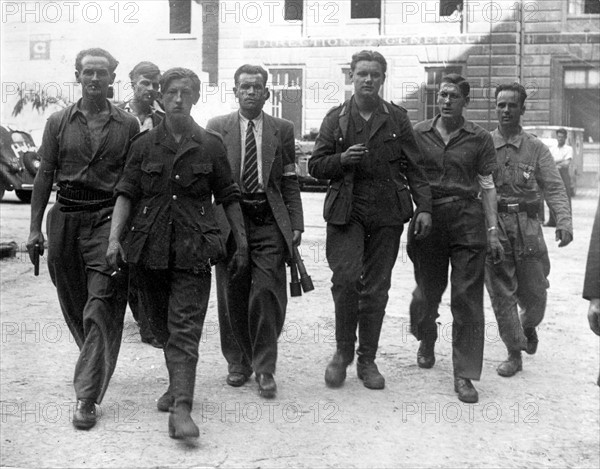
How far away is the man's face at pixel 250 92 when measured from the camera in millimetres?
5812

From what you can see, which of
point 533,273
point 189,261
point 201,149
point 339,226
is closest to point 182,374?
point 189,261

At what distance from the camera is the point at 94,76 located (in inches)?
207

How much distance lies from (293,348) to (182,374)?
2342 mm

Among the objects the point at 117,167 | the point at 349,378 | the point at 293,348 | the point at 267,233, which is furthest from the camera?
the point at 293,348

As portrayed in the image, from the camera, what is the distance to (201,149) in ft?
16.5

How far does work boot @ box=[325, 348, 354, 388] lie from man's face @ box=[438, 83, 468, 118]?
5.62 ft

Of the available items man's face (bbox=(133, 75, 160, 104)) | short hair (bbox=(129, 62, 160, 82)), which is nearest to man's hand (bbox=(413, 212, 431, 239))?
man's face (bbox=(133, 75, 160, 104))

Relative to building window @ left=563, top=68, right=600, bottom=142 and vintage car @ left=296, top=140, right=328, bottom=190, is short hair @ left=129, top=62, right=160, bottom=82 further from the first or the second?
building window @ left=563, top=68, right=600, bottom=142

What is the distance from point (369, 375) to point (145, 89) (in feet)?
9.21

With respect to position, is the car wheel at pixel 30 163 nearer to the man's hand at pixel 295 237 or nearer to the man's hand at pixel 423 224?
the man's hand at pixel 295 237

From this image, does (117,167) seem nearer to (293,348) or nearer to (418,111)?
(293,348)

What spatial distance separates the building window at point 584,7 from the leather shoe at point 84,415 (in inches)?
1102

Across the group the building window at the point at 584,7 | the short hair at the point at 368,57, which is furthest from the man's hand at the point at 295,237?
the building window at the point at 584,7

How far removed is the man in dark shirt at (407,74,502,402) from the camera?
5973mm
